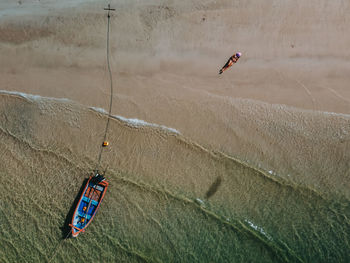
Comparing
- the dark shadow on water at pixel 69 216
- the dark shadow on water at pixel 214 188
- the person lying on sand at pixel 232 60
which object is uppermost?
the person lying on sand at pixel 232 60

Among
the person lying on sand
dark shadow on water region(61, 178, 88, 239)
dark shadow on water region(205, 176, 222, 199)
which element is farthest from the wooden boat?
the person lying on sand

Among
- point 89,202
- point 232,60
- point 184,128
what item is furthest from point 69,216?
point 232,60

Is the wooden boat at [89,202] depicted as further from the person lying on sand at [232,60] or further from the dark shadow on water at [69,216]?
the person lying on sand at [232,60]

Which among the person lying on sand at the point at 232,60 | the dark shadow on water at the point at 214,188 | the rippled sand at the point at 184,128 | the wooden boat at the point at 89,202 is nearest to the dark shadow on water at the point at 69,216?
the rippled sand at the point at 184,128

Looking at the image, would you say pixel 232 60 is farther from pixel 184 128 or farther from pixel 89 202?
pixel 89 202

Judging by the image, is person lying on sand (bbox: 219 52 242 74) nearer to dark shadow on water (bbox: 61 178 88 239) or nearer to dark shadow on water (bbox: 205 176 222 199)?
dark shadow on water (bbox: 205 176 222 199)

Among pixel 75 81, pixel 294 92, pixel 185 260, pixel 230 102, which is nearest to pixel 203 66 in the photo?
pixel 230 102

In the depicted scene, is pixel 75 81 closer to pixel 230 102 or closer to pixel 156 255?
pixel 230 102
